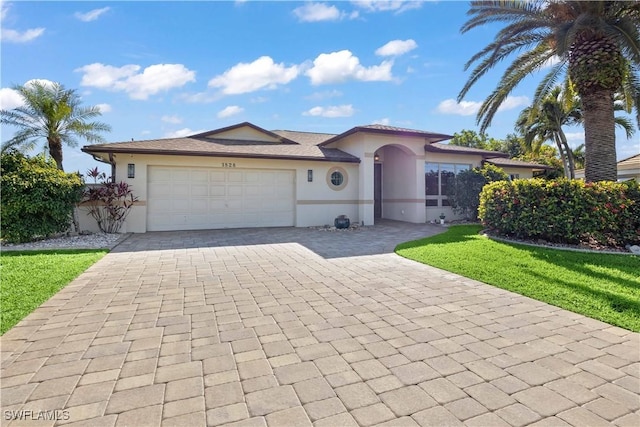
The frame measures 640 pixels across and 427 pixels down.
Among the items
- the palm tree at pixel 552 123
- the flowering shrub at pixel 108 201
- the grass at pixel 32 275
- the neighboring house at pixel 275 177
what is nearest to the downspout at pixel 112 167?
the neighboring house at pixel 275 177

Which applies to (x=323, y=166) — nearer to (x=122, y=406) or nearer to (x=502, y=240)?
(x=502, y=240)

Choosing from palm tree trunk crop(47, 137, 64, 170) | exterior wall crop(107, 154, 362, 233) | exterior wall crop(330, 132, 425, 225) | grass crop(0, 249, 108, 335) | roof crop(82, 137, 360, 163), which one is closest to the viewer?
grass crop(0, 249, 108, 335)

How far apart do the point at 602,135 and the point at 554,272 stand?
5520mm

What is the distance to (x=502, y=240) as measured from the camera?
29.5 ft

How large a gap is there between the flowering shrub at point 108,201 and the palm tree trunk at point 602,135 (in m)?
15.0

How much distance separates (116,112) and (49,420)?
50.7 feet

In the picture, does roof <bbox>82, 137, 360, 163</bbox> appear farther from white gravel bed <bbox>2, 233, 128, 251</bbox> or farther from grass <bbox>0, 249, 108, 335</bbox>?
grass <bbox>0, 249, 108, 335</bbox>

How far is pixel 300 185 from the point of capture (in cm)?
1391

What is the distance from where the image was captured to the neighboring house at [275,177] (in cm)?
1211

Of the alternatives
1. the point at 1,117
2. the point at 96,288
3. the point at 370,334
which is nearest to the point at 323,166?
the point at 96,288

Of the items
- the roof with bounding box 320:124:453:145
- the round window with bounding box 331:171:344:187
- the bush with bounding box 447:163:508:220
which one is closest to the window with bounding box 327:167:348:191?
the round window with bounding box 331:171:344:187

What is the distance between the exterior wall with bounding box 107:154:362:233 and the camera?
11.9 m

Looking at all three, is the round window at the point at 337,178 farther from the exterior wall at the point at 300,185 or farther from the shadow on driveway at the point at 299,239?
the shadow on driveway at the point at 299,239

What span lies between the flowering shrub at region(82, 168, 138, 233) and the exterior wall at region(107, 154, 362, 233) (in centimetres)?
24
